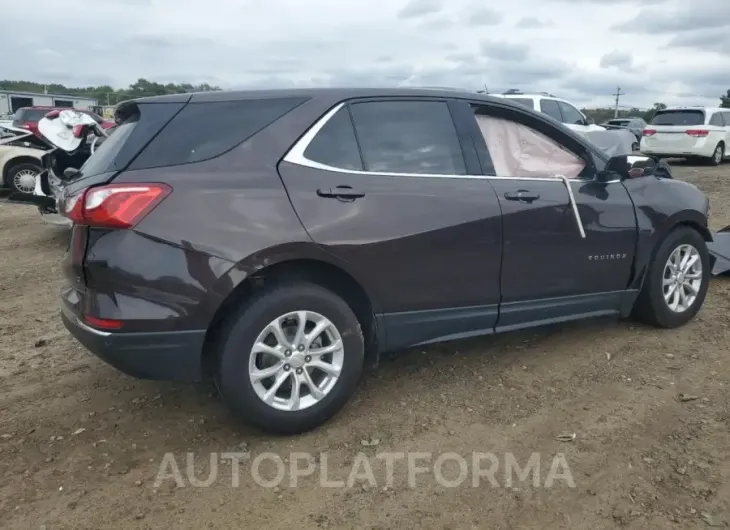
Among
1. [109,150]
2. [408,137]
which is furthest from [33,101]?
[408,137]

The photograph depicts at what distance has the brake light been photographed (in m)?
2.93

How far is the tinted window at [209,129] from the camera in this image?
3117 millimetres

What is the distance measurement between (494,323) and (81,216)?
236cm

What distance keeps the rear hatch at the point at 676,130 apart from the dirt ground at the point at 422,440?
1389cm

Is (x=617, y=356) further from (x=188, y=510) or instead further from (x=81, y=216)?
(x=81, y=216)

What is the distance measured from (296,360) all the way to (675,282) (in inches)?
120

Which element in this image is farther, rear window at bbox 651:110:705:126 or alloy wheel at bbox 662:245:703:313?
rear window at bbox 651:110:705:126

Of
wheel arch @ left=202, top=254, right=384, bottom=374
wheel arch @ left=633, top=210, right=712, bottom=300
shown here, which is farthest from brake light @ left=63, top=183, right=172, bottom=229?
wheel arch @ left=633, top=210, right=712, bottom=300

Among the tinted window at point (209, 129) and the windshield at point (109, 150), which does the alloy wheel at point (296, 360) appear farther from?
the windshield at point (109, 150)

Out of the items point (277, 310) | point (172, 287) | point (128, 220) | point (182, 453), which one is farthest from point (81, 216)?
point (182, 453)

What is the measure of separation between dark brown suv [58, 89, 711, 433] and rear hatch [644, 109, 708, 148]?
14.6m

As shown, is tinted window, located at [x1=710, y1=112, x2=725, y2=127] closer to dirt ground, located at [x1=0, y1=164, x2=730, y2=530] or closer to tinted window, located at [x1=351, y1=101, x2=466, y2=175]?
dirt ground, located at [x1=0, y1=164, x2=730, y2=530]

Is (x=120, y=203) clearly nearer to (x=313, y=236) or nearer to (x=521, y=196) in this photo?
(x=313, y=236)

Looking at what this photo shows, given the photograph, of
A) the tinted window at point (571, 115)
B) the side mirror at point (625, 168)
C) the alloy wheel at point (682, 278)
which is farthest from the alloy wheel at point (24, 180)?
the tinted window at point (571, 115)
